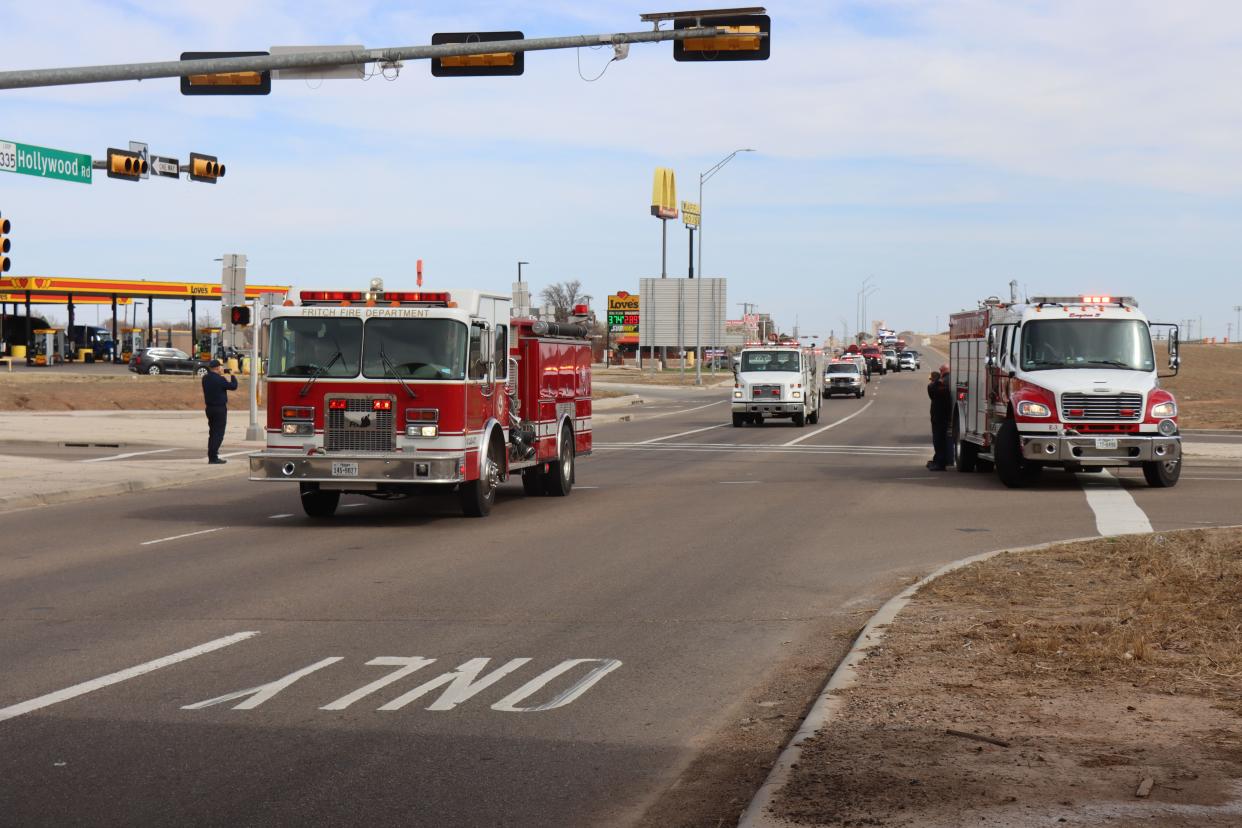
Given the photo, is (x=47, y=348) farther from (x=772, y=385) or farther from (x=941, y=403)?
(x=941, y=403)

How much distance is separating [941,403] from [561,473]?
29.4 feet

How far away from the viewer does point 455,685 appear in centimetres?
845

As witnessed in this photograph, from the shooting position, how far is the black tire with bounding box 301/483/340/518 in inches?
714

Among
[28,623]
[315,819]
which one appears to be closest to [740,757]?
[315,819]

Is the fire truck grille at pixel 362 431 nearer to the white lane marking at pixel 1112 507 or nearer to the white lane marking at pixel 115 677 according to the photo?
the white lane marking at pixel 115 677

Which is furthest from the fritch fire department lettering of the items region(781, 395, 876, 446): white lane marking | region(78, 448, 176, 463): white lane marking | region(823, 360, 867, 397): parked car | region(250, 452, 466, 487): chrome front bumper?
region(823, 360, 867, 397): parked car

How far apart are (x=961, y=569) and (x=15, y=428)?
96.6ft

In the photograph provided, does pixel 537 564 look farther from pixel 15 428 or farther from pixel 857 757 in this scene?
pixel 15 428

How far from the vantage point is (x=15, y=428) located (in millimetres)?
35969

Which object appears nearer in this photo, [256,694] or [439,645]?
[256,694]

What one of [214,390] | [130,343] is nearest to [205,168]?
[214,390]

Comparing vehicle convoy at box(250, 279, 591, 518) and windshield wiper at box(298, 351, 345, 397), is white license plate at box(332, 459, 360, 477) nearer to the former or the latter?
vehicle convoy at box(250, 279, 591, 518)

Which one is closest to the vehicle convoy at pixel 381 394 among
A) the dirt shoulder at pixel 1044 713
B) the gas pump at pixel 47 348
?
the dirt shoulder at pixel 1044 713

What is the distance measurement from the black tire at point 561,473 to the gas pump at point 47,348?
76016 mm
